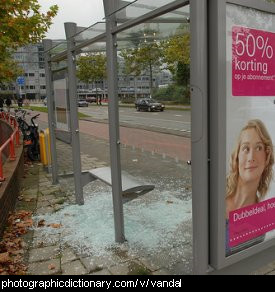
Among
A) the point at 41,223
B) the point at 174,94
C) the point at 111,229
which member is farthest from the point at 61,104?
the point at 174,94

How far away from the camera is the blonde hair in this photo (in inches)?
95.4

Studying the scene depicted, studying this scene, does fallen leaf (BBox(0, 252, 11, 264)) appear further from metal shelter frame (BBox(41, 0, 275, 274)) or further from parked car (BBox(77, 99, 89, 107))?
parked car (BBox(77, 99, 89, 107))

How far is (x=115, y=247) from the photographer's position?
3.73 metres

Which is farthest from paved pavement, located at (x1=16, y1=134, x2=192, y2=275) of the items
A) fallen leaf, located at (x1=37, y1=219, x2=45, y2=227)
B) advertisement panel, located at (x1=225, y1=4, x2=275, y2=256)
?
advertisement panel, located at (x1=225, y1=4, x2=275, y2=256)

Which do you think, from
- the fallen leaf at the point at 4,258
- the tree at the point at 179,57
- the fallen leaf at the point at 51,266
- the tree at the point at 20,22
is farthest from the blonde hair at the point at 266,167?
the tree at the point at 20,22

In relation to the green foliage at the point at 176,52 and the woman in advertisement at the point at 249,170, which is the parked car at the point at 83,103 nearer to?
the green foliage at the point at 176,52

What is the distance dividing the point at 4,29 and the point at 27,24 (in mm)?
1609

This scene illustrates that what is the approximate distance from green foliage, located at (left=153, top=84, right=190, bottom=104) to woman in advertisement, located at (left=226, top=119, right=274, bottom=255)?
1.67 feet

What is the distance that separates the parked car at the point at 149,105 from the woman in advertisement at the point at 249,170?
933 millimetres

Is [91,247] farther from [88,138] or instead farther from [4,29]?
[88,138]

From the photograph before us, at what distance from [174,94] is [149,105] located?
0.32 metres

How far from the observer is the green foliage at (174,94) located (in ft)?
8.57

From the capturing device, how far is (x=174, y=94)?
296 cm
